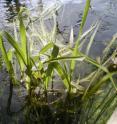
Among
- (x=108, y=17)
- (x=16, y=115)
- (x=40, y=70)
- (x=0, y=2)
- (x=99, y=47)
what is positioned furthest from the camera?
(x=0, y=2)

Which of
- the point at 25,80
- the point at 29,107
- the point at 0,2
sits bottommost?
the point at 0,2

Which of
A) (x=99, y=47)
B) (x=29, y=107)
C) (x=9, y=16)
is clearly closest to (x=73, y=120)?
(x=29, y=107)

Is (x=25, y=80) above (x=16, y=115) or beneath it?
above

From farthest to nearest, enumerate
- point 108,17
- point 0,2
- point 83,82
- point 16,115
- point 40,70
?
point 0,2 → point 108,17 → point 83,82 → point 16,115 → point 40,70

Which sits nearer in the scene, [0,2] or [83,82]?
[83,82]

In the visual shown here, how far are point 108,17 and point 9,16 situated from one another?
1.10m

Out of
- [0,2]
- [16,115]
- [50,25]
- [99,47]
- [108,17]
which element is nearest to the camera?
[16,115]

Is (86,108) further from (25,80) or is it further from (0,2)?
(0,2)

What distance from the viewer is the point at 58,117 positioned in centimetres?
175

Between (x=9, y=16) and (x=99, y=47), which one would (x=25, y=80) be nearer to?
(x=99, y=47)

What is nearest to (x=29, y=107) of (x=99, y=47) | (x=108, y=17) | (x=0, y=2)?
(x=99, y=47)

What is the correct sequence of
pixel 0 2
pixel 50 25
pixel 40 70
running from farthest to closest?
pixel 0 2
pixel 50 25
pixel 40 70

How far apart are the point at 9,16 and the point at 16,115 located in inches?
70.4

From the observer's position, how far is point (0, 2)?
3938 millimetres
